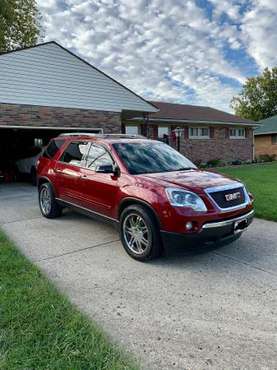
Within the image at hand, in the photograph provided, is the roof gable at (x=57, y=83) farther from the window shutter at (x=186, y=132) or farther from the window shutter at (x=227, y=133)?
the window shutter at (x=227, y=133)

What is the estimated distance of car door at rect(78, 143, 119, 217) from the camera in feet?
16.4

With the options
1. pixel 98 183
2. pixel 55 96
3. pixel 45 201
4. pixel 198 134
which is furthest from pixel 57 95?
pixel 198 134

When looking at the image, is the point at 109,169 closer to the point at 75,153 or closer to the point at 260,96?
the point at 75,153

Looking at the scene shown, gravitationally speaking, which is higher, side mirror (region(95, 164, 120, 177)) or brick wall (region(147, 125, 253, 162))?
brick wall (region(147, 125, 253, 162))

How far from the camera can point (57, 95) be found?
12.8m

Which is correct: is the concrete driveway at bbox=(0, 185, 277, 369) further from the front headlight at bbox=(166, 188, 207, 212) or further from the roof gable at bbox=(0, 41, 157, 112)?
the roof gable at bbox=(0, 41, 157, 112)

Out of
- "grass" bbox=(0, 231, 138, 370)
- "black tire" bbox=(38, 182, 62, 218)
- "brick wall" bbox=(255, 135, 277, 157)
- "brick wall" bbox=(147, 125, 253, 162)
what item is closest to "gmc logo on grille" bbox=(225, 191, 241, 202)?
"grass" bbox=(0, 231, 138, 370)

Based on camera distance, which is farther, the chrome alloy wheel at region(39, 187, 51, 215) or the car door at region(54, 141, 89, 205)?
the chrome alloy wheel at region(39, 187, 51, 215)

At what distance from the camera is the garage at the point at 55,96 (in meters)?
11.8

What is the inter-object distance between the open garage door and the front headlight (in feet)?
31.8

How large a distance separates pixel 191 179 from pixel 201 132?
18.7 meters

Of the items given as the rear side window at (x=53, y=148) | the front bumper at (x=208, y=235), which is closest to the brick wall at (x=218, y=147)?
the rear side window at (x=53, y=148)

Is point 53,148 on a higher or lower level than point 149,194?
higher

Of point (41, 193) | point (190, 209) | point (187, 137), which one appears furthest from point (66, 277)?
point (187, 137)
